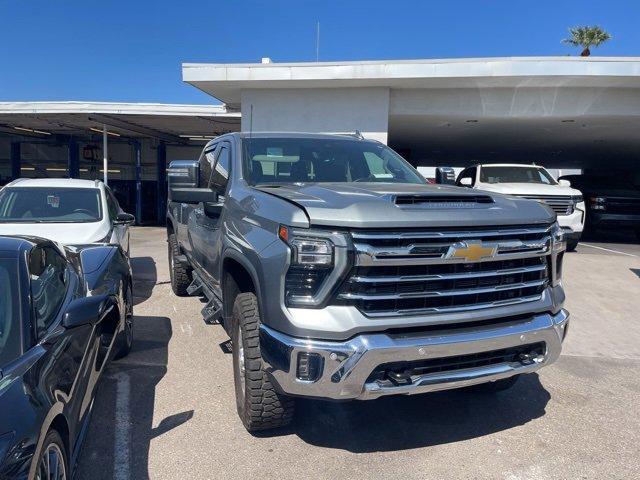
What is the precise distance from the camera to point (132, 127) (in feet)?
61.0

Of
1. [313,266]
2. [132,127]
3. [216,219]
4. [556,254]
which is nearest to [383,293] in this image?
[313,266]

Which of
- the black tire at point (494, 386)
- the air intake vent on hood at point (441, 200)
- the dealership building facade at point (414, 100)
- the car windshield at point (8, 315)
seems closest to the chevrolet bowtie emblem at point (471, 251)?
the air intake vent on hood at point (441, 200)

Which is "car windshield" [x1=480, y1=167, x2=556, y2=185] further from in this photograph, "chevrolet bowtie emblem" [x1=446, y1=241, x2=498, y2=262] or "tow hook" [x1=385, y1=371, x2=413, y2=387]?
"tow hook" [x1=385, y1=371, x2=413, y2=387]

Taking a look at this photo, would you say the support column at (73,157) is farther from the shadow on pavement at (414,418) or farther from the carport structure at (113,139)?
the shadow on pavement at (414,418)

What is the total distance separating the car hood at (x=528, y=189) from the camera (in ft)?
34.1

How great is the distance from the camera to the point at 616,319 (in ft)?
21.2

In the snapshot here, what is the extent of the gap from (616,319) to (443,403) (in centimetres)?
392

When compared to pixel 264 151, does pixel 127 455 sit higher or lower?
lower

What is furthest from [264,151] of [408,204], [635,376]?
[635,376]

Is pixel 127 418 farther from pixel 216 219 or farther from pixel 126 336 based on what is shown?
pixel 216 219

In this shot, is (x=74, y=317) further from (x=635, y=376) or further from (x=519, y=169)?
(x=519, y=169)

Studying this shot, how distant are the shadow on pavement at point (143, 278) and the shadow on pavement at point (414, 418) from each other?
4147mm

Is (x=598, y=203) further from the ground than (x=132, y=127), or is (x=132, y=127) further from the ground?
(x=132, y=127)

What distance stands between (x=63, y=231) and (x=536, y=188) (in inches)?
356
